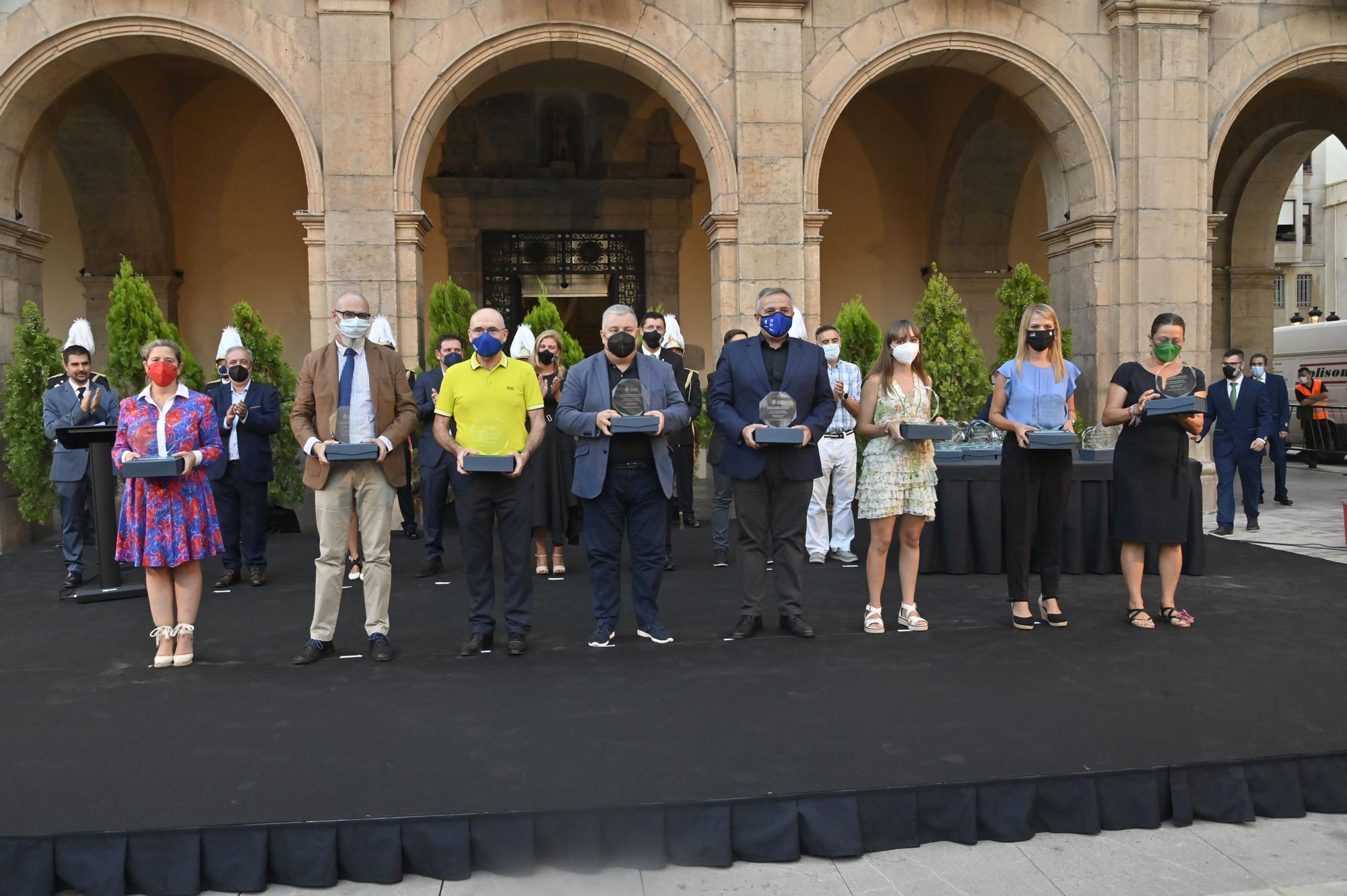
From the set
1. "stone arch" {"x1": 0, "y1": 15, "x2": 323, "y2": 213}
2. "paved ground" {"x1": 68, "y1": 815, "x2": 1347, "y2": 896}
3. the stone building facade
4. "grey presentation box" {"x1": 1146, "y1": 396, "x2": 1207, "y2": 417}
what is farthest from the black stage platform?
"stone arch" {"x1": 0, "y1": 15, "x2": 323, "y2": 213}

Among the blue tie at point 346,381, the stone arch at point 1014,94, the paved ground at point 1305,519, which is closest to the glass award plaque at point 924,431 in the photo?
the blue tie at point 346,381

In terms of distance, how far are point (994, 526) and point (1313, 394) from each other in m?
12.7

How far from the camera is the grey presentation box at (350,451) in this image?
201 inches

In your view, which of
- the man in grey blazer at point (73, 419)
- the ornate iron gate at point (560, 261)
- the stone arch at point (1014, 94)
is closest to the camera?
the man in grey blazer at point (73, 419)

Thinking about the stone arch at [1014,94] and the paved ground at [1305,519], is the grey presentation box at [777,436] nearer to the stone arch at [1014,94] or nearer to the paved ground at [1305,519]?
the paved ground at [1305,519]

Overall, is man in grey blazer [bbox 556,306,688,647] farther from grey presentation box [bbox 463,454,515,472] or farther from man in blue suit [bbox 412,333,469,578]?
man in blue suit [bbox 412,333,469,578]

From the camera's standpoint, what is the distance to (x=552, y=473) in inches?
301

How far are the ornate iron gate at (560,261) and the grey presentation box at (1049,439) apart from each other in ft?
30.9

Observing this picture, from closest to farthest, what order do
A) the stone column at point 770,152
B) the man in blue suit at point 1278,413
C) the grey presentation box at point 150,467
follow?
the grey presentation box at point 150,467
the stone column at point 770,152
the man in blue suit at point 1278,413

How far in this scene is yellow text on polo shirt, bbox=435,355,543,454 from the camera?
5332 mm

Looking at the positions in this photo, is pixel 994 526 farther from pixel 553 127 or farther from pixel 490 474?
pixel 553 127

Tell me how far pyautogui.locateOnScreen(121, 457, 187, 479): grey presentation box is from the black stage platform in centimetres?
99

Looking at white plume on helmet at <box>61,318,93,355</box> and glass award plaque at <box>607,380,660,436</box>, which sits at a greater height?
white plume on helmet at <box>61,318,93,355</box>

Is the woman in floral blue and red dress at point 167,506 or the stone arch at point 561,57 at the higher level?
the stone arch at point 561,57
